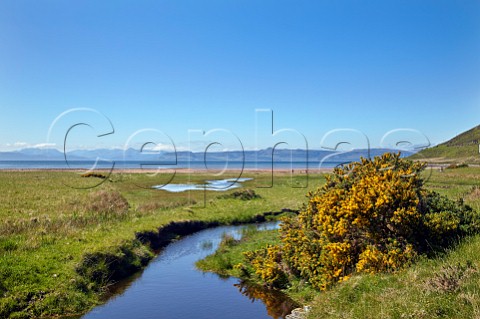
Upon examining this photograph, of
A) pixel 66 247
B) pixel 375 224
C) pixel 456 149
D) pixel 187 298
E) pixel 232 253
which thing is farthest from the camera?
pixel 456 149

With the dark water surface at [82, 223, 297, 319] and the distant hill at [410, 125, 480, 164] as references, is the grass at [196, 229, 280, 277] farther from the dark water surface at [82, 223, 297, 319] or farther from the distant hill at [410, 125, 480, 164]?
the distant hill at [410, 125, 480, 164]

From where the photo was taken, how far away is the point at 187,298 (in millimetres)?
19078

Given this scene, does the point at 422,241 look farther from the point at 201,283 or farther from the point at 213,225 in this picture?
the point at 213,225

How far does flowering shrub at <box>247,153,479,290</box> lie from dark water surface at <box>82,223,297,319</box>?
2565 mm

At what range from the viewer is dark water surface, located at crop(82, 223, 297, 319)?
1700cm

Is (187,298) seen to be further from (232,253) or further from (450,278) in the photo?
(450,278)

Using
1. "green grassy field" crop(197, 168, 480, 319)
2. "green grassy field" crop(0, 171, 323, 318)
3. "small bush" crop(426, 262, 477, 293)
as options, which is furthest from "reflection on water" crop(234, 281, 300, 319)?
"small bush" crop(426, 262, 477, 293)

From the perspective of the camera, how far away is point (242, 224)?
4106cm

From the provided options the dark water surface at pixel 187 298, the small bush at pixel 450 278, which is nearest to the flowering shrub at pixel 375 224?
the dark water surface at pixel 187 298

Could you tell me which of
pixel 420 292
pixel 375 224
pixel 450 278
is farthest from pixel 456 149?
pixel 420 292

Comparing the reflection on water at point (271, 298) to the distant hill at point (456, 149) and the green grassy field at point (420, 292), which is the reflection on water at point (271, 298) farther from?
the distant hill at point (456, 149)

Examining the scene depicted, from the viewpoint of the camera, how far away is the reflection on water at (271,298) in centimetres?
1727

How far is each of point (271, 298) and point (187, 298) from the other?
417 centimetres

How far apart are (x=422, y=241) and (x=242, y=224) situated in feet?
86.8
